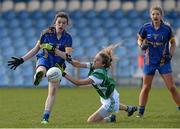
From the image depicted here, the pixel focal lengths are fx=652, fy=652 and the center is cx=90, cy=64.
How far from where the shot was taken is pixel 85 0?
2508 cm

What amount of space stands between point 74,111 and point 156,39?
2231 mm

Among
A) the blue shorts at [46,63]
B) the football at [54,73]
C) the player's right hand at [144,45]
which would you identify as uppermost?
the player's right hand at [144,45]

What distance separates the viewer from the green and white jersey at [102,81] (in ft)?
32.9

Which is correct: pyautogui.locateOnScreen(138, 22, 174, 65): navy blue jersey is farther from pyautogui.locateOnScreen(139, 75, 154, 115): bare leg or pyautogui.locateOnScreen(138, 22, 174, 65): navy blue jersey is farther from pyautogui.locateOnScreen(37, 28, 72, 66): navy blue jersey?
pyautogui.locateOnScreen(37, 28, 72, 66): navy blue jersey

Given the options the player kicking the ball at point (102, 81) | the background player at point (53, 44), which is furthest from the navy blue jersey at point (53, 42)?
the player kicking the ball at point (102, 81)

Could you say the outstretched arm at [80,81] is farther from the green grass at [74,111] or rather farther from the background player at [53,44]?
the green grass at [74,111]

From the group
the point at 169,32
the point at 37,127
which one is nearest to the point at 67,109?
the point at 169,32

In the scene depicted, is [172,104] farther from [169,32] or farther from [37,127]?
[37,127]

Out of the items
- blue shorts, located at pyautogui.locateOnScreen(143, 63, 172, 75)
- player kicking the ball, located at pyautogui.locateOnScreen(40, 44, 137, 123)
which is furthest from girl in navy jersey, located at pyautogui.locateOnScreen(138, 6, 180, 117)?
player kicking the ball, located at pyautogui.locateOnScreen(40, 44, 137, 123)

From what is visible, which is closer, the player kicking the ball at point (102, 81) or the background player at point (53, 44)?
the player kicking the ball at point (102, 81)

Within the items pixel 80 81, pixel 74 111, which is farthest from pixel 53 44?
pixel 74 111

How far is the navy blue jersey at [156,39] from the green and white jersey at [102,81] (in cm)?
128

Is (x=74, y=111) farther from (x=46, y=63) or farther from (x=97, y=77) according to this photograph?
(x=97, y=77)

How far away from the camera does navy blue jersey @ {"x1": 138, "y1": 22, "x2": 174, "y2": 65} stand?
11.2 metres
